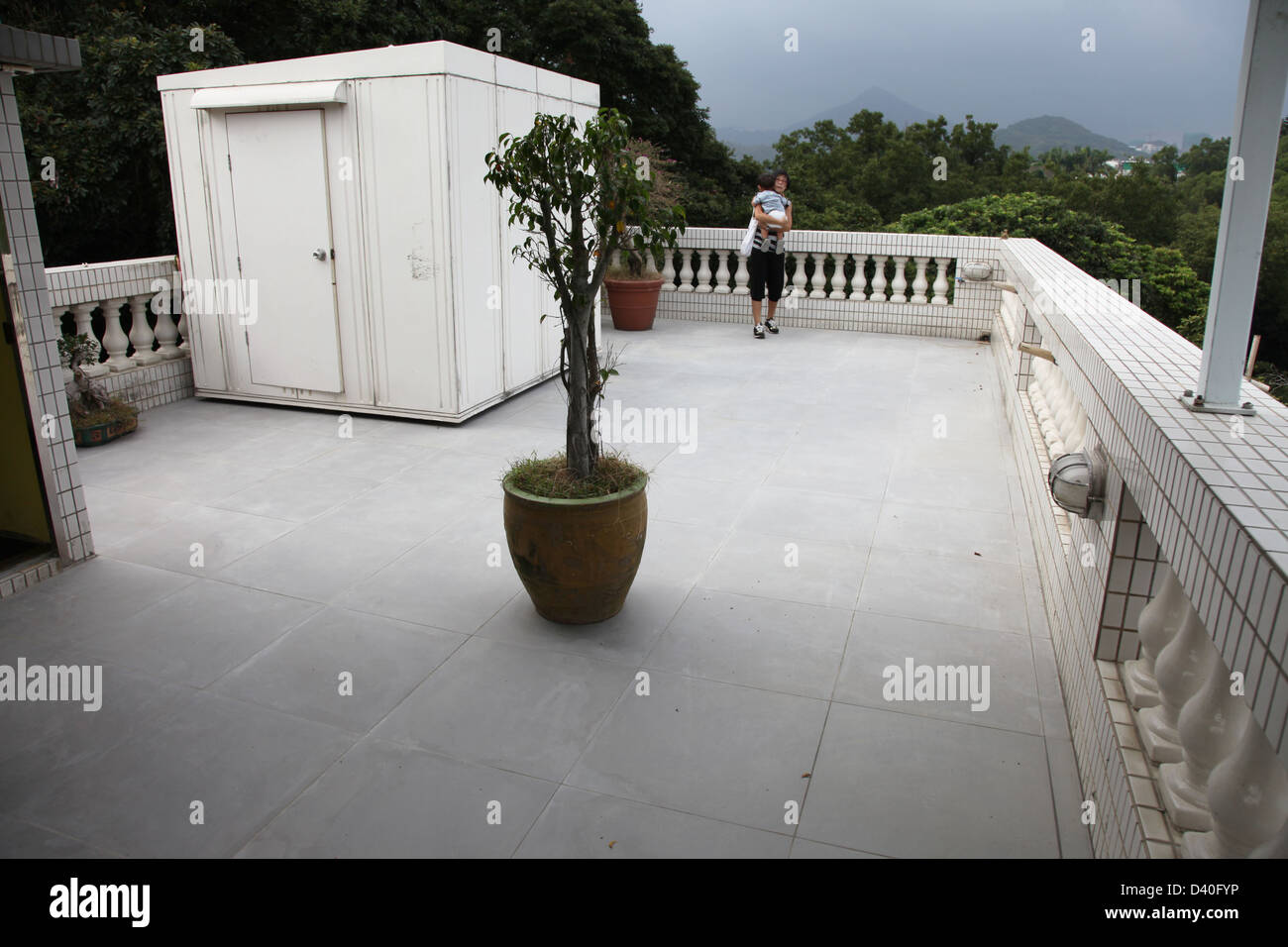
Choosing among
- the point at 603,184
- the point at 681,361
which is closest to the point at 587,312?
the point at 603,184

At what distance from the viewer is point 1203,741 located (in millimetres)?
2014

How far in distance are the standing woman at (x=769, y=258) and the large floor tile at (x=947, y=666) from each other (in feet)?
21.6

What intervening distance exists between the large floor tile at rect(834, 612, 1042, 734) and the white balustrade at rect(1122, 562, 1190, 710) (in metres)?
0.68

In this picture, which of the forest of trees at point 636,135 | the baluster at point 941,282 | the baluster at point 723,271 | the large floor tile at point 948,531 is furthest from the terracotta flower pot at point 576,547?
the baluster at point 723,271

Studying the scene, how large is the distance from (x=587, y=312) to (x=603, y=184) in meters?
0.50

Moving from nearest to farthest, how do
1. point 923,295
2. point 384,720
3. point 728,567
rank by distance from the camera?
point 384,720 < point 728,567 < point 923,295

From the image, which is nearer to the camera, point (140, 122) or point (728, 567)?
point (728, 567)

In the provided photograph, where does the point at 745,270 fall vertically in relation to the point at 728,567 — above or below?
above

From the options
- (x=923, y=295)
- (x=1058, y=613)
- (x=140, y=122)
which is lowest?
(x=1058, y=613)

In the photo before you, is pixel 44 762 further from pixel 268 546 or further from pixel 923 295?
pixel 923 295

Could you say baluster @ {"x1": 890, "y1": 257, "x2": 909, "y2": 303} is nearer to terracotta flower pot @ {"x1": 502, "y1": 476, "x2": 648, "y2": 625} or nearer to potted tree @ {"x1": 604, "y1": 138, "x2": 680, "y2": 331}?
potted tree @ {"x1": 604, "y1": 138, "x2": 680, "y2": 331}

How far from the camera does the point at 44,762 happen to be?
2.98 metres

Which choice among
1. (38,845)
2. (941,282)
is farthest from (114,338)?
(941,282)

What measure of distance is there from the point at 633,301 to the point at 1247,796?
29.8 feet
